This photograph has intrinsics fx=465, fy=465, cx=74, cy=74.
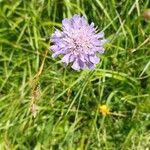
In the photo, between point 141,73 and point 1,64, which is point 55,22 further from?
point 141,73

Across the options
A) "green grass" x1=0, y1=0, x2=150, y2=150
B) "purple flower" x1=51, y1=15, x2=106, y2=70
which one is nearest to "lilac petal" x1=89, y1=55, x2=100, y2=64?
"purple flower" x1=51, y1=15, x2=106, y2=70

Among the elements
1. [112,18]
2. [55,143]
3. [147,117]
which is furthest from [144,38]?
[55,143]

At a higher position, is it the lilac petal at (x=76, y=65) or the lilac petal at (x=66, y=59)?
the lilac petal at (x=66, y=59)

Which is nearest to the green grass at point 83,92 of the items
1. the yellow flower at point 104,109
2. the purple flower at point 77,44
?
the yellow flower at point 104,109

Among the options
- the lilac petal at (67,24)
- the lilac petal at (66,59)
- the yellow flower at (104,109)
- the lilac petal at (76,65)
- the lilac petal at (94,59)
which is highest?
the lilac petal at (67,24)

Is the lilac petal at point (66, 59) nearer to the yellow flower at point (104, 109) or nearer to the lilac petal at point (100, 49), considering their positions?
the lilac petal at point (100, 49)

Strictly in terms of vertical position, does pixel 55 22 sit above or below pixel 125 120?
above

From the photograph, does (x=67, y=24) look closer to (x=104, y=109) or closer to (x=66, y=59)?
(x=66, y=59)
